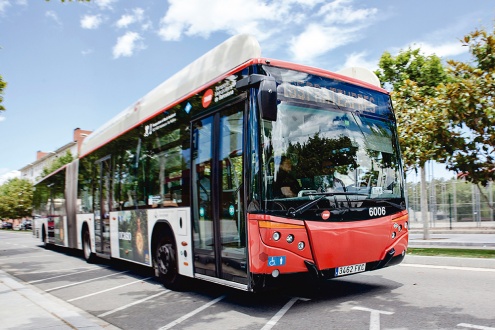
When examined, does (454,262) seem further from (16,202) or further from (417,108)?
(16,202)

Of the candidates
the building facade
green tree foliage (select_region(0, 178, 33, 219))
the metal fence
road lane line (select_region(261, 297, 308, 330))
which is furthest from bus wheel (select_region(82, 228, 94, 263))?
the building facade

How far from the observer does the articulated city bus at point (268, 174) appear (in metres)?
5.49

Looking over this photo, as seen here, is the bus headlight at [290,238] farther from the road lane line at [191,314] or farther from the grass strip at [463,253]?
the grass strip at [463,253]

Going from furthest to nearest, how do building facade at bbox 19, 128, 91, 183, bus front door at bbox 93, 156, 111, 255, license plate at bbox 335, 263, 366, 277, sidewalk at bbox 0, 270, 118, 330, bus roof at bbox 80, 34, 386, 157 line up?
building facade at bbox 19, 128, 91, 183 → bus front door at bbox 93, 156, 111, 255 → bus roof at bbox 80, 34, 386, 157 → license plate at bbox 335, 263, 366, 277 → sidewalk at bbox 0, 270, 118, 330

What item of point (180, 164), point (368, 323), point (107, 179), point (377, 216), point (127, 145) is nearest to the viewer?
point (368, 323)

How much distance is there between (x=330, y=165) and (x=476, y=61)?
848 centimetres

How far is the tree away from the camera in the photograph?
12359 millimetres

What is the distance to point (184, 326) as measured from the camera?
560 centimetres

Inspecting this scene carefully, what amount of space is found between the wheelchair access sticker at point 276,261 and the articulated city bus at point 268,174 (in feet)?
0.04

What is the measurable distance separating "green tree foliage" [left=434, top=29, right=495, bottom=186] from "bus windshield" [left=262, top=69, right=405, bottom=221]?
588 cm

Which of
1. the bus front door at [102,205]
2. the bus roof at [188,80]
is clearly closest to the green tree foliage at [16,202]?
the bus front door at [102,205]

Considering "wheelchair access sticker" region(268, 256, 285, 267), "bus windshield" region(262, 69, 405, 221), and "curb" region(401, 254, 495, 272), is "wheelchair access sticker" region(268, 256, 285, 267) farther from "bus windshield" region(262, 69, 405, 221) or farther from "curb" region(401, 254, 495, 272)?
"curb" region(401, 254, 495, 272)

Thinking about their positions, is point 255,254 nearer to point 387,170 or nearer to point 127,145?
point 387,170

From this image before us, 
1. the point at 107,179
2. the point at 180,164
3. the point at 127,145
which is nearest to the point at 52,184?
the point at 107,179
